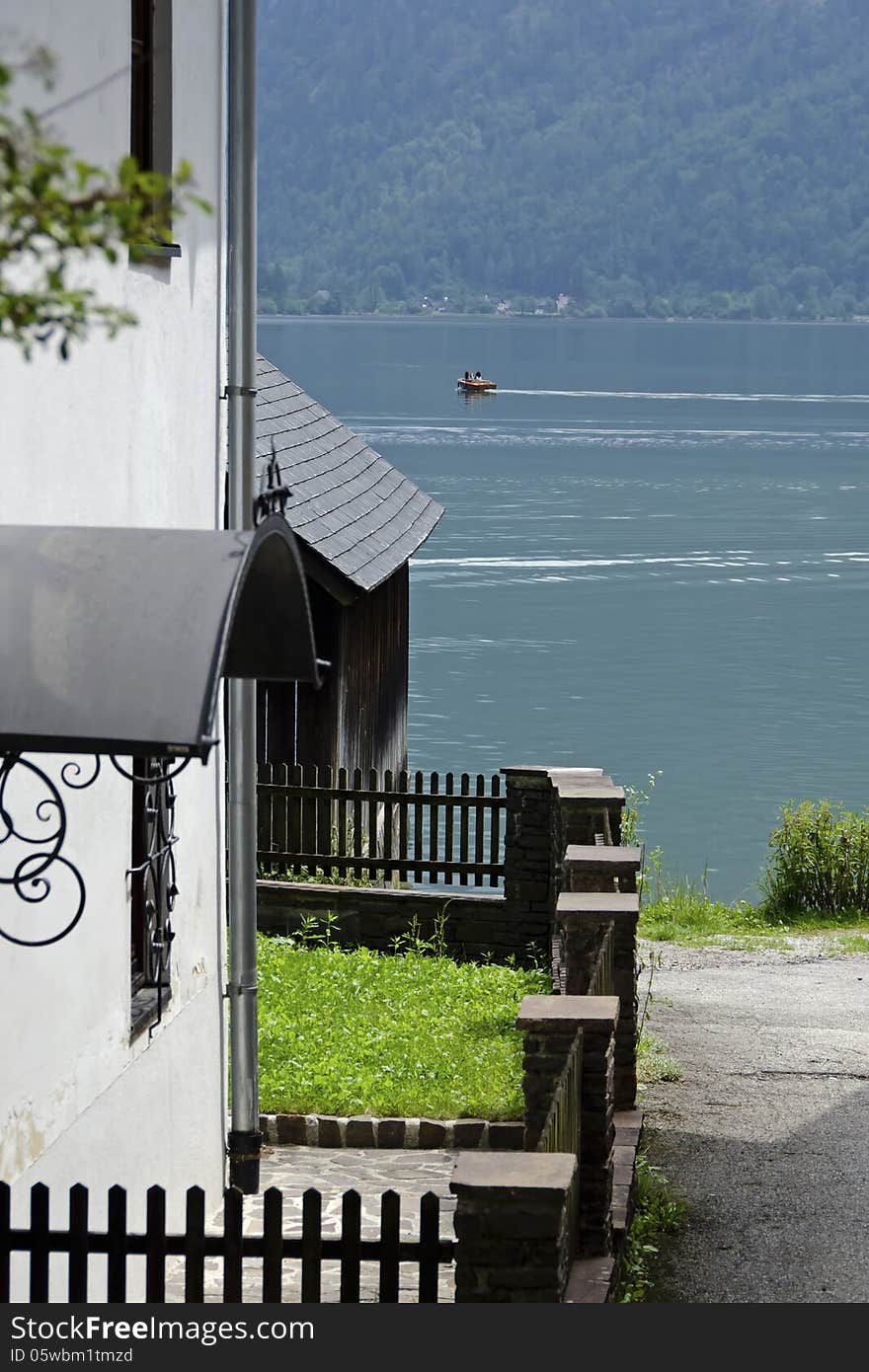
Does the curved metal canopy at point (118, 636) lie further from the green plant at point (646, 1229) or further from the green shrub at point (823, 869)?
the green shrub at point (823, 869)

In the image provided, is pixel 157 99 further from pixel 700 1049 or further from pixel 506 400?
pixel 506 400

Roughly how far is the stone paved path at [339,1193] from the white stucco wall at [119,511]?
408 millimetres

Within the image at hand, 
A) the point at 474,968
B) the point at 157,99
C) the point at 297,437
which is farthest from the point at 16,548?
the point at 297,437

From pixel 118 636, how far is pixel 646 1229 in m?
5.19

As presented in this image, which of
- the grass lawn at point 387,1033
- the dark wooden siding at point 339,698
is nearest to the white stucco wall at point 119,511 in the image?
the grass lawn at point 387,1033

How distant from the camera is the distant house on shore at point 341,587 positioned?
1659cm

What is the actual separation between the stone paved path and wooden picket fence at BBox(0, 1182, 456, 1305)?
7.14 feet

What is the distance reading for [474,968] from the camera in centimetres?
1448

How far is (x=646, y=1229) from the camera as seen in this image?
882cm

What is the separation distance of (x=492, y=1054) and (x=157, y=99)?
6.21 meters

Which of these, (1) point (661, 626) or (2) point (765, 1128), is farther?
(1) point (661, 626)

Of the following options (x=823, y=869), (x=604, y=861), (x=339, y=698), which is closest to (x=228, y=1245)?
(x=604, y=861)

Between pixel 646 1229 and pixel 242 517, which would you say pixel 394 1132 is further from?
pixel 242 517

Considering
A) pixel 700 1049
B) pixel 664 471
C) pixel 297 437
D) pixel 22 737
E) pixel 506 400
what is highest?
pixel 506 400
